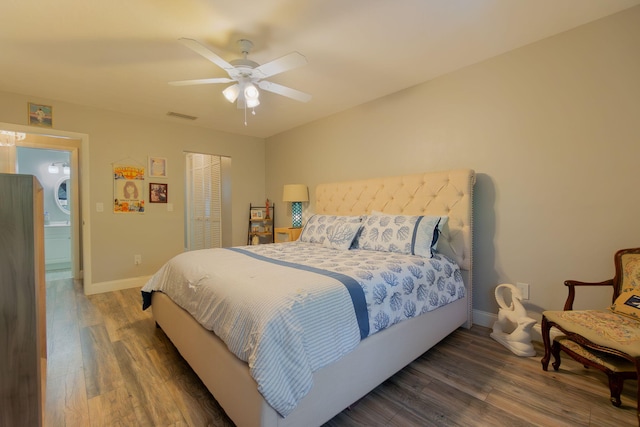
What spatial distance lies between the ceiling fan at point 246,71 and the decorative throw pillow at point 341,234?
128cm

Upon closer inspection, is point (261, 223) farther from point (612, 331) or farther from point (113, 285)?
point (612, 331)

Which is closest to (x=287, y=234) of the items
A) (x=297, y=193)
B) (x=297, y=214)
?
(x=297, y=214)

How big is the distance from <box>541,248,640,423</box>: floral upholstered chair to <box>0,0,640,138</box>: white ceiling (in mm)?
1794

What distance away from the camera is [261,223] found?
497 cm

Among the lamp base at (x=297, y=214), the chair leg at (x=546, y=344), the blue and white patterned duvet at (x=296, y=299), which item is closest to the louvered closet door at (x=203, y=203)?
the lamp base at (x=297, y=214)

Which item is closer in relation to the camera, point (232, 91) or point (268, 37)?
point (268, 37)

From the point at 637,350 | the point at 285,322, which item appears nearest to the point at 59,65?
the point at 285,322

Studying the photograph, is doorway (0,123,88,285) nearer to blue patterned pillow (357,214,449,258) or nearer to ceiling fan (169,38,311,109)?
ceiling fan (169,38,311,109)

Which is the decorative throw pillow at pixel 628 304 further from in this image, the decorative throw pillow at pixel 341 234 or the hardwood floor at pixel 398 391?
the decorative throw pillow at pixel 341 234

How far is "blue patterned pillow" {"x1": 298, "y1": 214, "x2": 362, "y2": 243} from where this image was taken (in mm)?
2920

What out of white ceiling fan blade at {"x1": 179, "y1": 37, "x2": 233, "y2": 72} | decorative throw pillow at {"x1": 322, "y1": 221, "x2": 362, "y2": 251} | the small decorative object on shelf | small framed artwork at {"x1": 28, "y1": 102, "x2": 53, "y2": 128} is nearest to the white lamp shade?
the small decorative object on shelf

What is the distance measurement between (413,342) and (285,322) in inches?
43.3

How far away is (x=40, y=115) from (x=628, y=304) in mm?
5625

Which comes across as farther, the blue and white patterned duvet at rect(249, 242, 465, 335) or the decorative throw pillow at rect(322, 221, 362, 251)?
the decorative throw pillow at rect(322, 221, 362, 251)
